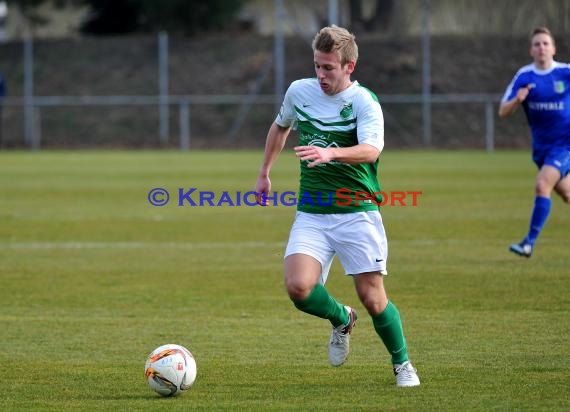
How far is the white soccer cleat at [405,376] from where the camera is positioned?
254 inches

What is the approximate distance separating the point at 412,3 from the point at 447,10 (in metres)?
1.69

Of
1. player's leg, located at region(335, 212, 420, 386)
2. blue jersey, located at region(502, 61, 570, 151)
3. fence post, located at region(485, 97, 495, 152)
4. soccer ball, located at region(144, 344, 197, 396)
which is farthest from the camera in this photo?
fence post, located at region(485, 97, 495, 152)

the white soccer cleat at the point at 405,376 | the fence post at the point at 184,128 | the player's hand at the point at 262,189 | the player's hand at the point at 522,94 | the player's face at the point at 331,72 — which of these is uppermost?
the player's face at the point at 331,72

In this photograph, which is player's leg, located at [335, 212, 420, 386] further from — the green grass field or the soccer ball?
the soccer ball

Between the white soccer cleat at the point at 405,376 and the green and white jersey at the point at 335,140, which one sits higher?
the green and white jersey at the point at 335,140

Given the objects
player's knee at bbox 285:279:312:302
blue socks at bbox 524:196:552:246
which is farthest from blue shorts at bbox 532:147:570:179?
player's knee at bbox 285:279:312:302

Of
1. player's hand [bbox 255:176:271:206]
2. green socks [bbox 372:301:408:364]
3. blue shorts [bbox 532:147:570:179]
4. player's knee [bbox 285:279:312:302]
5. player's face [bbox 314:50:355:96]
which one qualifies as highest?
player's face [bbox 314:50:355:96]

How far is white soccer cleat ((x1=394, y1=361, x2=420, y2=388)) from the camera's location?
21.1ft

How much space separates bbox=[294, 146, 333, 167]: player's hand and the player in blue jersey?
6.47 meters

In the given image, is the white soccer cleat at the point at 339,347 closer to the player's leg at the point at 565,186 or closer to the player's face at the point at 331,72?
the player's face at the point at 331,72

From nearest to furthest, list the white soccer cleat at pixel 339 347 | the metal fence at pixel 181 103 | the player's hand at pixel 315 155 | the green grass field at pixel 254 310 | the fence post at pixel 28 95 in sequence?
the player's hand at pixel 315 155
the green grass field at pixel 254 310
the white soccer cleat at pixel 339 347
the metal fence at pixel 181 103
the fence post at pixel 28 95

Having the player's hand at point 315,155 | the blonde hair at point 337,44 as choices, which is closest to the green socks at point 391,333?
the player's hand at point 315,155

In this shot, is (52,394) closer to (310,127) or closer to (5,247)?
(310,127)

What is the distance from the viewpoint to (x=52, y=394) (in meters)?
6.38
